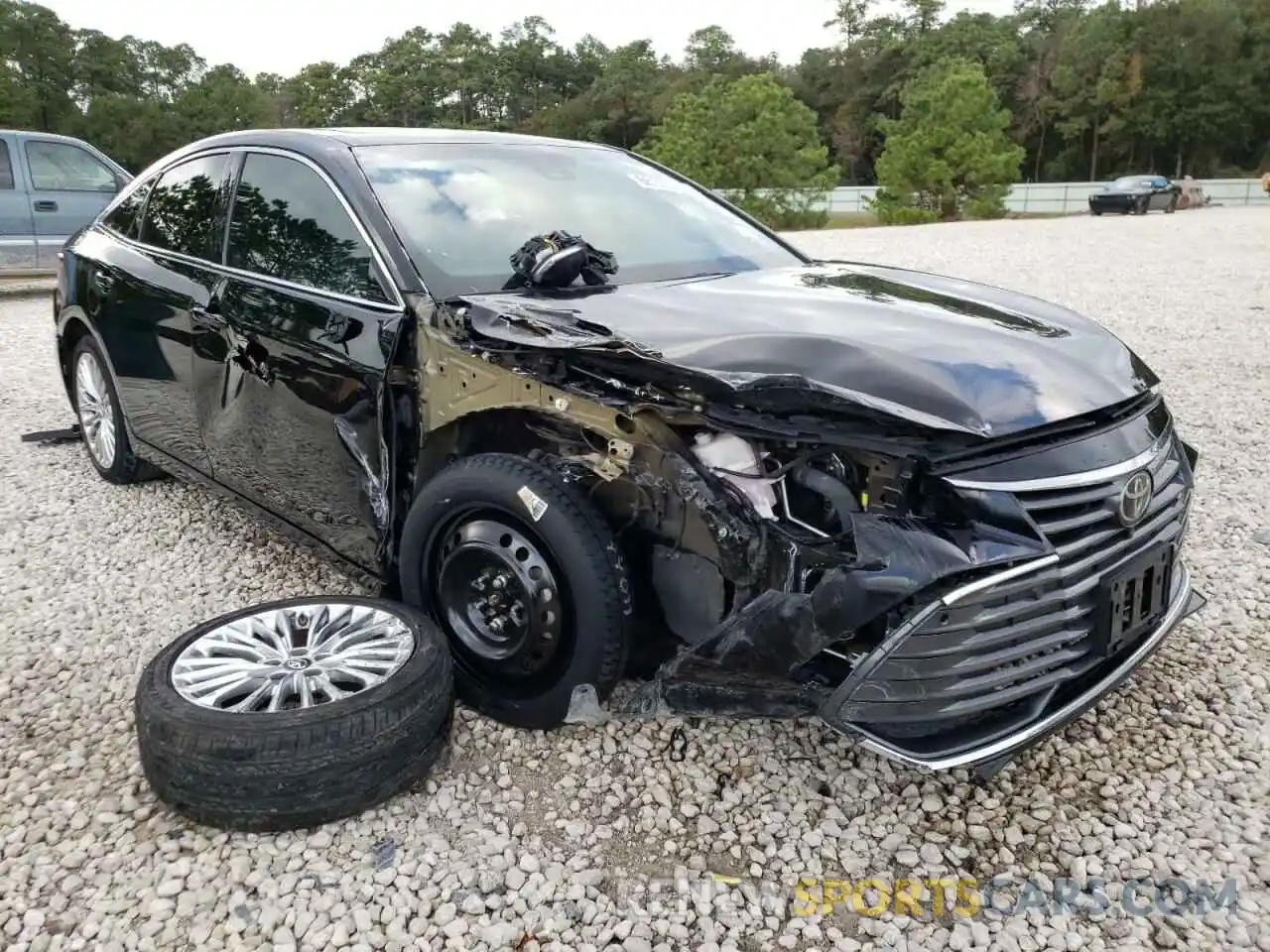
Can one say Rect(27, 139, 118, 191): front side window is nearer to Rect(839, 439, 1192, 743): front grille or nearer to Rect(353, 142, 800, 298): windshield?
Rect(353, 142, 800, 298): windshield

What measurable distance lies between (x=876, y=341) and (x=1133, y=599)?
868 millimetres

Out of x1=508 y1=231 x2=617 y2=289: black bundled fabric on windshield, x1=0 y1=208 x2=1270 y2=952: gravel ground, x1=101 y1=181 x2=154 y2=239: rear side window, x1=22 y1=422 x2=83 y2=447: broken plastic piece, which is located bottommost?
x1=0 y1=208 x2=1270 y2=952: gravel ground

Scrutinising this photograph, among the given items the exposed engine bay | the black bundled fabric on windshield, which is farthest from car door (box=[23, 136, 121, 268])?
the exposed engine bay

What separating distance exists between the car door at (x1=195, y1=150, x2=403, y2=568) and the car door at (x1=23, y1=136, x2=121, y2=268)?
898 cm

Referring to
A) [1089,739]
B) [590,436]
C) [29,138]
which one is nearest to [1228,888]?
[1089,739]

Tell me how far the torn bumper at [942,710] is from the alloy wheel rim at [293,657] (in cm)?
116

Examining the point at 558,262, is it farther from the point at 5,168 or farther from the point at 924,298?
the point at 5,168

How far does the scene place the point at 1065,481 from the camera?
217 centimetres

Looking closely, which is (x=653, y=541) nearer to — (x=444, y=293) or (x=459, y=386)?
(x=459, y=386)

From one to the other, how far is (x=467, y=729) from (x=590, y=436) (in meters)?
0.95

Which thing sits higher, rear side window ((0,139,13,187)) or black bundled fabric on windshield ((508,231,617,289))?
rear side window ((0,139,13,187))

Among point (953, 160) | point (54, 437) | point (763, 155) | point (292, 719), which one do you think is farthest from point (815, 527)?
point (953, 160)

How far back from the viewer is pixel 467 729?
2777 millimetres

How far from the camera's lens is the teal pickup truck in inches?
421
